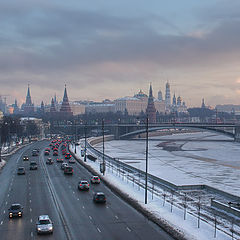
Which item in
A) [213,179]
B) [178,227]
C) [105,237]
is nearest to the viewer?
[105,237]

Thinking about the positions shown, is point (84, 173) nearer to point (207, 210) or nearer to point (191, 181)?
point (191, 181)

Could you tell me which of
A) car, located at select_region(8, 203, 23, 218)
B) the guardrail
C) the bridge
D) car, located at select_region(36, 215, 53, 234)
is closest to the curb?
the guardrail

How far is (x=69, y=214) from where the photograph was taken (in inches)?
1104

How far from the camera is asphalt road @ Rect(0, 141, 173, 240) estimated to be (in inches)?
907

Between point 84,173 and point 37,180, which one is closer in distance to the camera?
point 37,180

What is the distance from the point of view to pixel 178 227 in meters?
24.5

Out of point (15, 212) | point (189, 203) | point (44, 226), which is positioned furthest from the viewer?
point (189, 203)

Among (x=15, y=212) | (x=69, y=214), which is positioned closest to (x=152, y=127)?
(x=69, y=214)

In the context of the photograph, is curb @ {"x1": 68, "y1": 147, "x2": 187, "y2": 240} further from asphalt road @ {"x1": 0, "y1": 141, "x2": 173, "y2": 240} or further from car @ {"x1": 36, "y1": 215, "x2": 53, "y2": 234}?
car @ {"x1": 36, "y1": 215, "x2": 53, "y2": 234}

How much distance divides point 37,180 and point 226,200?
20828 millimetres

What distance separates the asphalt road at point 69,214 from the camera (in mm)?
23031

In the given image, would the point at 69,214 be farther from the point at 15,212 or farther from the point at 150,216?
the point at 150,216

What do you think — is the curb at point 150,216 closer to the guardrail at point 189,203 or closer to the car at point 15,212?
the guardrail at point 189,203

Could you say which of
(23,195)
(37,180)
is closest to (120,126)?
(37,180)
